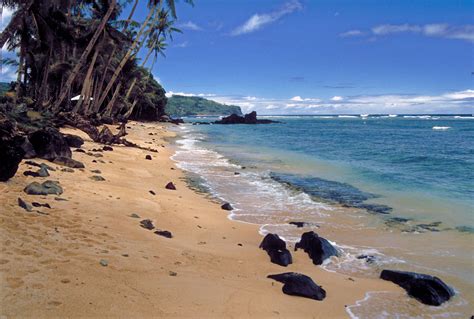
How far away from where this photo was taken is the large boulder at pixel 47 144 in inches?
409

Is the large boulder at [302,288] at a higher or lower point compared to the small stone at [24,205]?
lower

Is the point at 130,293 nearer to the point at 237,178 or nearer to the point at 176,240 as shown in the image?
the point at 176,240

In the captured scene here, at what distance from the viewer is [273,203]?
11078 millimetres

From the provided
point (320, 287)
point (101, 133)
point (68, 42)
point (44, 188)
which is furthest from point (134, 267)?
point (68, 42)

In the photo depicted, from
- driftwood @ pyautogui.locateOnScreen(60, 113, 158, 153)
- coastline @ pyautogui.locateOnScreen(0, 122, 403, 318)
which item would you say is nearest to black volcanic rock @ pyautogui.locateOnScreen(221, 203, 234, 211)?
coastline @ pyautogui.locateOnScreen(0, 122, 403, 318)

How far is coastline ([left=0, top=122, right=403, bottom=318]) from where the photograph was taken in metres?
3.85

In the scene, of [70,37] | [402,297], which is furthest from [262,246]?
[70,37]

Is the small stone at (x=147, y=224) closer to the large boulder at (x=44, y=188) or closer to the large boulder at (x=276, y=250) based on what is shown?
the large boulder at (x=44, y=188)

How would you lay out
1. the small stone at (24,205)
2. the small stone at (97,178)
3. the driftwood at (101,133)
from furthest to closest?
1. the driftwood at (101,133)
2. the small stone at (97,178)
3. the small stone at (24,205)

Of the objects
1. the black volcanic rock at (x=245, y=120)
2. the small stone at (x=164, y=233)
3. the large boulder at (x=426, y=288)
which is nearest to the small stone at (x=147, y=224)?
the small stone at (x=164, y=233)

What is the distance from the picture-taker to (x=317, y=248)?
6617 millimetres

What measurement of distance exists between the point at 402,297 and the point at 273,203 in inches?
237

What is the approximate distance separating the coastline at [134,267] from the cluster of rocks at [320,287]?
132 mm

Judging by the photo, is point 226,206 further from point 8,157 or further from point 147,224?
point 8,157
